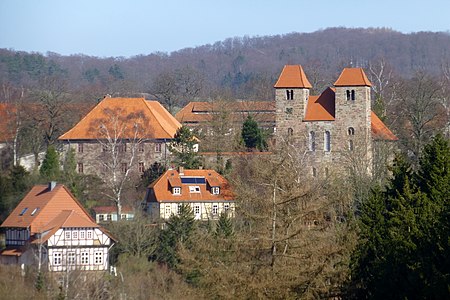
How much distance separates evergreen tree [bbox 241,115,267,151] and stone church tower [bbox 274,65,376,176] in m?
0.90

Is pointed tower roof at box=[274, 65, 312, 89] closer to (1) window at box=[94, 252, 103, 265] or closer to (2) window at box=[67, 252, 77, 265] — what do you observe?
(1) window at box=[94, 252, 103, 265]

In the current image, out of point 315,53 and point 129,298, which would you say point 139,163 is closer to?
point 129,298

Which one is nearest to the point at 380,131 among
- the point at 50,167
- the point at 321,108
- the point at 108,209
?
the point at 321,108

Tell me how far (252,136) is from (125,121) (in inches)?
257

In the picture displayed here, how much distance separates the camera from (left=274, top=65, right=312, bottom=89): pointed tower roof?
199ft

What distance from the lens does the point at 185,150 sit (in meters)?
56.1

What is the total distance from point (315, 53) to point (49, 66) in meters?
53.6

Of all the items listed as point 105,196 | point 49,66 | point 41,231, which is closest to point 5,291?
point 41,231

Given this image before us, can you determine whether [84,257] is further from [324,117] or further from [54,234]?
[324,117]

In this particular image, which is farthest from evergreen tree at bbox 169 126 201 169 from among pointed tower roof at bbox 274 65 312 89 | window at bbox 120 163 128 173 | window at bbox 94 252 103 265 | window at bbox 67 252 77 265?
window at bbox 67 252 77 265

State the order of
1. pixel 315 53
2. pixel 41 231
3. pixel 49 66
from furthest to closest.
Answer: pixel 315 53, pixel 49 66, pixel 41 231

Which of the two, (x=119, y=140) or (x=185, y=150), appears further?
(x=119, y=140)

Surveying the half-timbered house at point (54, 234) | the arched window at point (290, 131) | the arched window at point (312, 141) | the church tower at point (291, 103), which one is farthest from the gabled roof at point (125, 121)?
the half-timbered house at point (54, 234)

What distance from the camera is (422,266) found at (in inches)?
923
